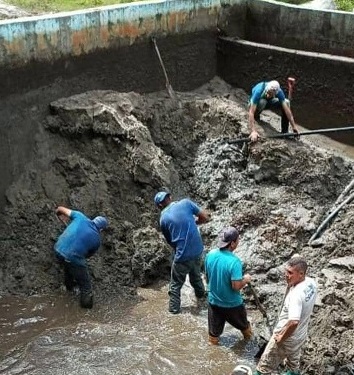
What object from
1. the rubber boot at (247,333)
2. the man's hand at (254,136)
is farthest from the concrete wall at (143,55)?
the rubber boot at (247,333)

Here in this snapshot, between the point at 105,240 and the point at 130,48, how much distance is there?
139 inches

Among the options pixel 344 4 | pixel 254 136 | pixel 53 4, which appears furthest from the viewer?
pixel 344 4

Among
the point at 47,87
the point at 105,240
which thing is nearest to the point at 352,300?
the point at 105,240

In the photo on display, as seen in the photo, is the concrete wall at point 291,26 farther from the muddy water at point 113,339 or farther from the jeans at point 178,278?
the muddy water at point 113,339

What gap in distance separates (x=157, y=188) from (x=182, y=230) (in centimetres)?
179

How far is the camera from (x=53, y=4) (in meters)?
14.6

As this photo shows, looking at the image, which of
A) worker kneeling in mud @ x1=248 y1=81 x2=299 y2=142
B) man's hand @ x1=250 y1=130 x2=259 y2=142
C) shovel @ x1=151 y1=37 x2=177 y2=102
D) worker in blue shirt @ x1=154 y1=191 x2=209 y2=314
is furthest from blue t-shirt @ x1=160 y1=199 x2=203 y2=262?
shovel @ x1=151 y1=37 x2=177 y2=102

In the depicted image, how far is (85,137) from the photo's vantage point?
10203mm

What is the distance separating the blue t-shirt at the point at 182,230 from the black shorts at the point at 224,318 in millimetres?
915

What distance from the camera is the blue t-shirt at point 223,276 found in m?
7.41

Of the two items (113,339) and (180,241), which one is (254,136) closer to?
(180,241)

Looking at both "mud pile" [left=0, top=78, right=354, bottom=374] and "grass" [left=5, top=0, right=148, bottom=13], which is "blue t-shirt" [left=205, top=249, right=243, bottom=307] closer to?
"mud pile" [left=0, top=78, right=354, bottom=374]

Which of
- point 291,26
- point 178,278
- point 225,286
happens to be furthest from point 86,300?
point 291,26

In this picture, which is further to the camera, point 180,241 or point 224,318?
point 180,241
